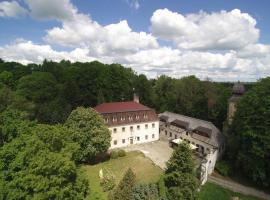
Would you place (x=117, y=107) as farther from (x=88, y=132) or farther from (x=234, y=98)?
(x=234, y=98)

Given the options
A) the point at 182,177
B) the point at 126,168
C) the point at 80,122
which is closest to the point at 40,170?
the point at 80,122

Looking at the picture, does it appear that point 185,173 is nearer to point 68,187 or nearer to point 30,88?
point 68,187

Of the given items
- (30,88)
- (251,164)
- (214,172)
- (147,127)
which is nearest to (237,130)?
(251,164)

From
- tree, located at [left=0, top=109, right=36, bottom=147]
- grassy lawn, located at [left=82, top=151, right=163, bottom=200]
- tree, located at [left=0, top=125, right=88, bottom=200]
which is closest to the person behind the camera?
tree, located at [left=0, top=125, right=88, bottom=200]

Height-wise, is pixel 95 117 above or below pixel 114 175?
above

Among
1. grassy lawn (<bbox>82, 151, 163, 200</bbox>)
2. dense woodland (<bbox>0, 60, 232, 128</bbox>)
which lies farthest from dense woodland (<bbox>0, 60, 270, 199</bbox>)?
grassy lawn (<bbox>82, 151, 163, 200</bbox>)

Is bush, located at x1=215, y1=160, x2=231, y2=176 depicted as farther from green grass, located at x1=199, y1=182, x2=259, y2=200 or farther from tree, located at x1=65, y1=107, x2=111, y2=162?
tree, located at x1=65, y1=107, x2=111, y2=162

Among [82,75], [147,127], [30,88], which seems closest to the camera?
[147,127]

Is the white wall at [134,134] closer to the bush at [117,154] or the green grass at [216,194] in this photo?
the bush at [117,154]
